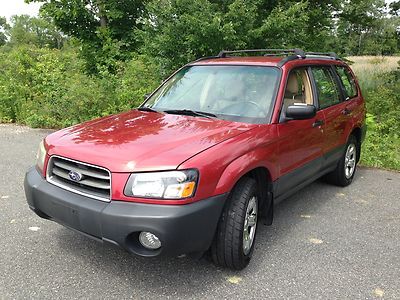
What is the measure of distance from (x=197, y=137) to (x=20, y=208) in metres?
2.54

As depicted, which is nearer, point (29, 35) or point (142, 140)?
point (142, 140)

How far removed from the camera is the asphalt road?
118 inches

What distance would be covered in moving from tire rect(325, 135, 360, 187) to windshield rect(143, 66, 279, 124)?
199 centimetres

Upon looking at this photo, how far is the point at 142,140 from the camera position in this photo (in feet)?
10.2

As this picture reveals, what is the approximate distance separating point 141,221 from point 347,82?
396cm

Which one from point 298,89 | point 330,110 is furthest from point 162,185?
point 330,110

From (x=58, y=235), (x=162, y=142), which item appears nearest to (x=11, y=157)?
(x=58, y=235)

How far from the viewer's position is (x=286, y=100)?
3912 millimetres

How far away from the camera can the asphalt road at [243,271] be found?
299 centimetres

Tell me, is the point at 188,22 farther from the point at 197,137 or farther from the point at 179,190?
the point at 179,190

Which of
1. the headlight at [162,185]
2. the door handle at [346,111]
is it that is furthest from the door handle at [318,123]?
the headlight at [162,185]

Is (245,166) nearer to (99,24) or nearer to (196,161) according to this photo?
(196,161)

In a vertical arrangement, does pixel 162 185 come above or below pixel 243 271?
above

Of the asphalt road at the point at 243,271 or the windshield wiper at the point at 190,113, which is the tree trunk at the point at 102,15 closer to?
the asphalt road at the point at 243,271
